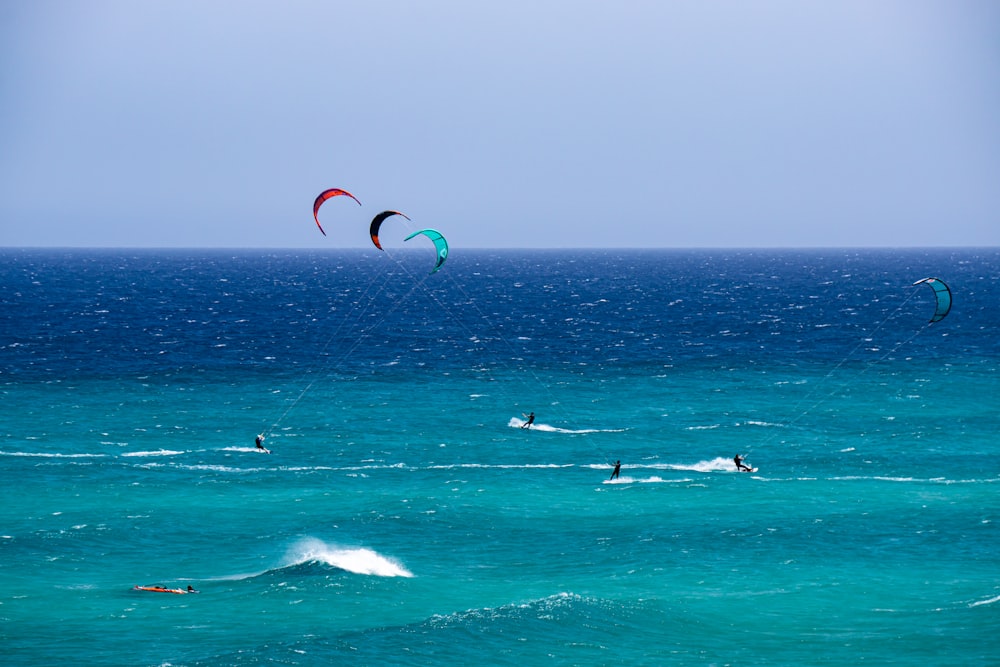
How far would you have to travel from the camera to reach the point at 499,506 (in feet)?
186

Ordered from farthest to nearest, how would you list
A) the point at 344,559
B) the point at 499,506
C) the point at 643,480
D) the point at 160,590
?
the point at 643,480
the point at 499,506
the point at 344,559
the point at 160,590

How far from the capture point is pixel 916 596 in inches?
1731

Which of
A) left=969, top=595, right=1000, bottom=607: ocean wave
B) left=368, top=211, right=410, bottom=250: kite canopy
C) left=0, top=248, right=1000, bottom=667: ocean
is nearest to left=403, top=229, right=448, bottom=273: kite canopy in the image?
left=368, top=211, right=410, bottom=250: kite canopy

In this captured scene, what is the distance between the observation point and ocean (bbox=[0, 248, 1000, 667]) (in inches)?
1581

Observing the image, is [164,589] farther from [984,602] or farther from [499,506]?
[984,602]

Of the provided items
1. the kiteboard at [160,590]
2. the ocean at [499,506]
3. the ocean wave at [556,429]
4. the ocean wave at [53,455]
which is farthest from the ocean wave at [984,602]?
the ocean wave at [53,455]

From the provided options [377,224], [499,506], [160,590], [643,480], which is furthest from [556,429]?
[160,590]

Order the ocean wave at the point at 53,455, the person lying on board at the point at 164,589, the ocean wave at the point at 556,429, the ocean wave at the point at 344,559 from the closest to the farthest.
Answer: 1. the person lying on board at the point at 164,589
2. the ocean wave at the point at 344,559
3. the ocean wave at the point at 53,455
4. the ocean wave at the point at 556,429

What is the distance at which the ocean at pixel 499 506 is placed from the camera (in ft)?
132

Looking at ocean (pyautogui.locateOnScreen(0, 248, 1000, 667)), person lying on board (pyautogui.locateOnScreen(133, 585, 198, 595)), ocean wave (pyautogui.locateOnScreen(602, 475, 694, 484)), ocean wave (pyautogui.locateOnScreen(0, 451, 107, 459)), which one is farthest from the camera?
ocean wave (pyautogui.locateOnScreen(0, 451, 107, 459))

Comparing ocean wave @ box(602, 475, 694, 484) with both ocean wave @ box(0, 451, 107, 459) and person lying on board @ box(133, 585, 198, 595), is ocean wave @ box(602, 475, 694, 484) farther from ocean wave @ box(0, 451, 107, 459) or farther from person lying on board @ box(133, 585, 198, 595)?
ocean wave @ box(0, 451, 107, 459)

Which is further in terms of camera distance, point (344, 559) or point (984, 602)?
point (344, 559)

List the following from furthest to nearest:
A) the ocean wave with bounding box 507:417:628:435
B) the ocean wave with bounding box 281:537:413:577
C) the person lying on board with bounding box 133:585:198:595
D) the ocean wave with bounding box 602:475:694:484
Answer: the ocean wave with bounding box 507:417:628:435, the ocean wave with bounding box 602:475:694:484, the ocean wave with bounding box 281:537:413:577, the person lying on board with bounding box 133:585:198:595

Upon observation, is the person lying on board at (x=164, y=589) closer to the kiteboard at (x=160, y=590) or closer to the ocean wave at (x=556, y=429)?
the kiteboard at (x=160, y=590)
